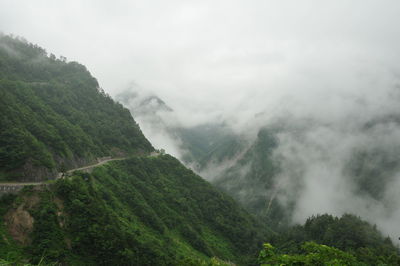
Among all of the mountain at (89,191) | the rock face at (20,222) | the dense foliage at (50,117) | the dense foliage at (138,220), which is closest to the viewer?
the rock face at (20,222)

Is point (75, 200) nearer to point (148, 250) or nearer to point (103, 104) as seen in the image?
point (148, 250)

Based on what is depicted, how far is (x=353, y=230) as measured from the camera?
312ft

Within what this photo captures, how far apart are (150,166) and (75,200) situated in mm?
63613

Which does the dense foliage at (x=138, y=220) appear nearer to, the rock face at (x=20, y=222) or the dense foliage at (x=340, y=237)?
the rock face at (x=20, y=222)

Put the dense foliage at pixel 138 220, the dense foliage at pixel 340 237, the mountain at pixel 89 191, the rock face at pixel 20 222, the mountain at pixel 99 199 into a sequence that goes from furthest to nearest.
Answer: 1. the dense foliage at pixel 340 237
2. the dense foliage at pixel 138 220
3. the mountain at pixel 89 191
4. the mountain at pixel 99 199
5. the rock face at pixel 20 222

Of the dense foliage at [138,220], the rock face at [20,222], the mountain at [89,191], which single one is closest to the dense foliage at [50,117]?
the mountain at [89,191]

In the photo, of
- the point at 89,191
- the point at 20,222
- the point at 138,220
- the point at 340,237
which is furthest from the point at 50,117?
the point at 340,237

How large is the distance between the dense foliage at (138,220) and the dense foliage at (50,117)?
25.9ft

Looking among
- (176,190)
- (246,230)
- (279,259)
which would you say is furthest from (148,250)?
(246,230)

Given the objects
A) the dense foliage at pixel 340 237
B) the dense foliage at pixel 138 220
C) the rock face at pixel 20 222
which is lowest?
the rock face at pixel 20 222

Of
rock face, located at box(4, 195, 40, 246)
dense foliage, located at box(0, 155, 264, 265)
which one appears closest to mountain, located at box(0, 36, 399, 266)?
rock face, located at box(4, 195, 40, 246)

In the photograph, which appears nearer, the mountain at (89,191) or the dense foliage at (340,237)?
the mountain at (89,191)

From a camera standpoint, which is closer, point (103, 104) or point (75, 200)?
point (75, 200)

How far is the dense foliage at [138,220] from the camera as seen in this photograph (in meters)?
49.4
